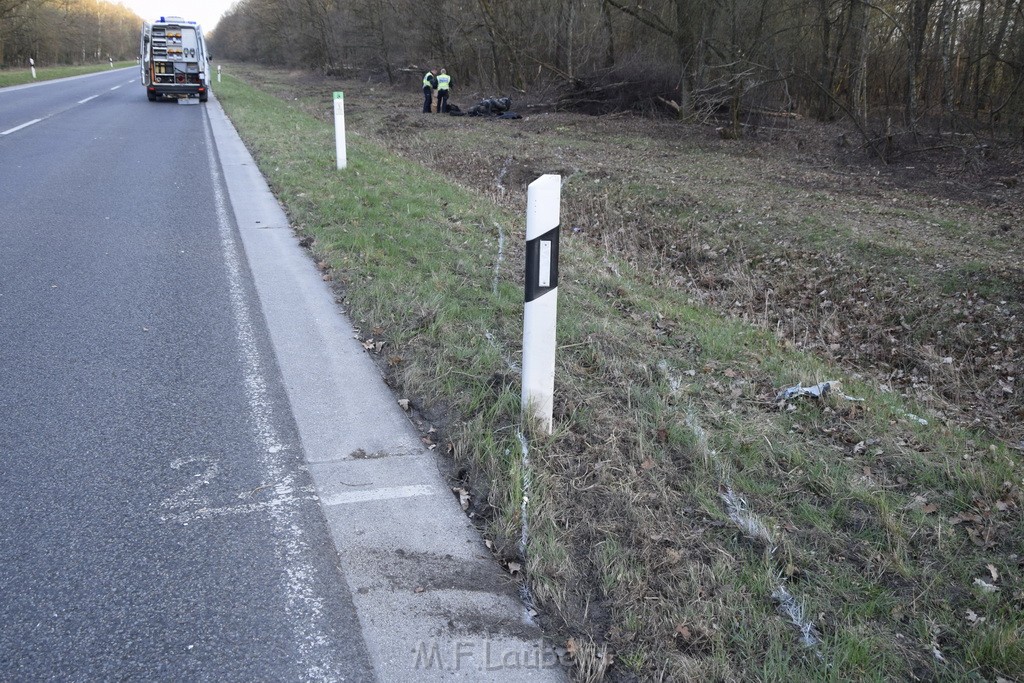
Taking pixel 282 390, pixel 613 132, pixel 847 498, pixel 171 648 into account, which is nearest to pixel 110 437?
pixel 282 390

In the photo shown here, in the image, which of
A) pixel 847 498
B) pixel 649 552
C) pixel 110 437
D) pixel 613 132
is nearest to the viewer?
pixel 649 552

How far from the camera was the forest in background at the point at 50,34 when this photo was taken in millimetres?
54219

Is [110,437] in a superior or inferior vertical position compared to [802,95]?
inferior

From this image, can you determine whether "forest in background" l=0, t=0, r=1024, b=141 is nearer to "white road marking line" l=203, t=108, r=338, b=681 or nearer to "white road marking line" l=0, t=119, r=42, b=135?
"white road marking line" l=203, t=108, r=338, b=681

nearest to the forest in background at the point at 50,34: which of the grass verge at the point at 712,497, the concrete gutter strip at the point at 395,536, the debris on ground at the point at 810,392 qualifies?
the concrete gutter strip at the point at 395,536

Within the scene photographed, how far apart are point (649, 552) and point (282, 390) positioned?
2.61 m

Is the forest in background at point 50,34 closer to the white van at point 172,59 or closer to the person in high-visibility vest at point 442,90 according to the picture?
the white van at point 172,59

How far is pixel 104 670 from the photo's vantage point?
264 cm

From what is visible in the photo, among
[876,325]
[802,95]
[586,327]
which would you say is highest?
[802,95]

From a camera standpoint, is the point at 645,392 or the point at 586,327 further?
the point at 586,327

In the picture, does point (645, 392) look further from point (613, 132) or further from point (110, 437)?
point (613, 132)

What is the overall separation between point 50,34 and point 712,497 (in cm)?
7609

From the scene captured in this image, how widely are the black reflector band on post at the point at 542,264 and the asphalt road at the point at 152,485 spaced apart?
146cm

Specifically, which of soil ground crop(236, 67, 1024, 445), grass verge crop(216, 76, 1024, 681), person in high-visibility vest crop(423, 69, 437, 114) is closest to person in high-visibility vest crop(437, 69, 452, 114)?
person in high-visibility vest crop(423, 69, 437, 114)
